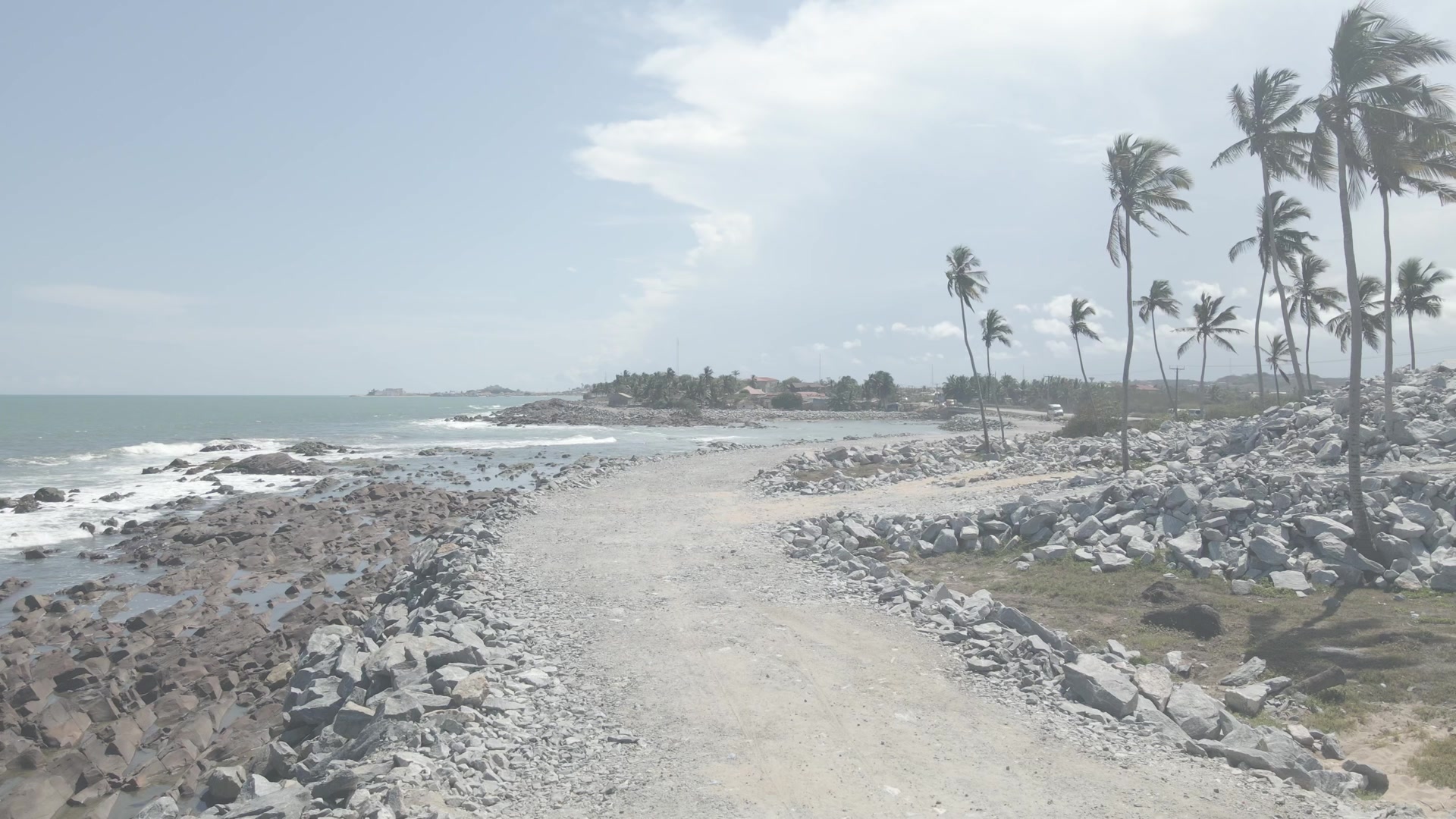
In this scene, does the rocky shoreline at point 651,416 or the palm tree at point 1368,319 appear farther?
the rocky shoreline at point 651,416

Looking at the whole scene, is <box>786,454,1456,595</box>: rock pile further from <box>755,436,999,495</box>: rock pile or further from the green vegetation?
the green vegetation

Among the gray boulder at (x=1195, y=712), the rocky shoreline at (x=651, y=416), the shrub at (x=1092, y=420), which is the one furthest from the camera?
the rocky shoreline at (x=651, y=416)

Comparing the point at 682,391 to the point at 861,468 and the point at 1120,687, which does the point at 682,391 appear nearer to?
the point at 861,468

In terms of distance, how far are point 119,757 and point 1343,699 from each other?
14.2 metres

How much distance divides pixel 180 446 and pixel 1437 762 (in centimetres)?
7098

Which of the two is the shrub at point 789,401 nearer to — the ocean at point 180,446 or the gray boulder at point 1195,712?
the ocean at point 180,446

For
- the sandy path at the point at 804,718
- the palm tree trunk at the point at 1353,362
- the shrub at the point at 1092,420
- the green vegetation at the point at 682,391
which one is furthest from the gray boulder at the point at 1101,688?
the green vegetation at the point at 682,391

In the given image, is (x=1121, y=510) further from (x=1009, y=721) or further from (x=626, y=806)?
(x=626, y=806)

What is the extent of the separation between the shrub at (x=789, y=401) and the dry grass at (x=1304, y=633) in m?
118

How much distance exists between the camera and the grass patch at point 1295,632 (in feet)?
28.3

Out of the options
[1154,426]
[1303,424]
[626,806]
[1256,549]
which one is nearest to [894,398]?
[1154,426]

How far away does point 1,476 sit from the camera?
132ft

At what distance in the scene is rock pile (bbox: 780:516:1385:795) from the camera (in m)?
7.03

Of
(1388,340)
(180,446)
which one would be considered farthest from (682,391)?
(1388,340)
